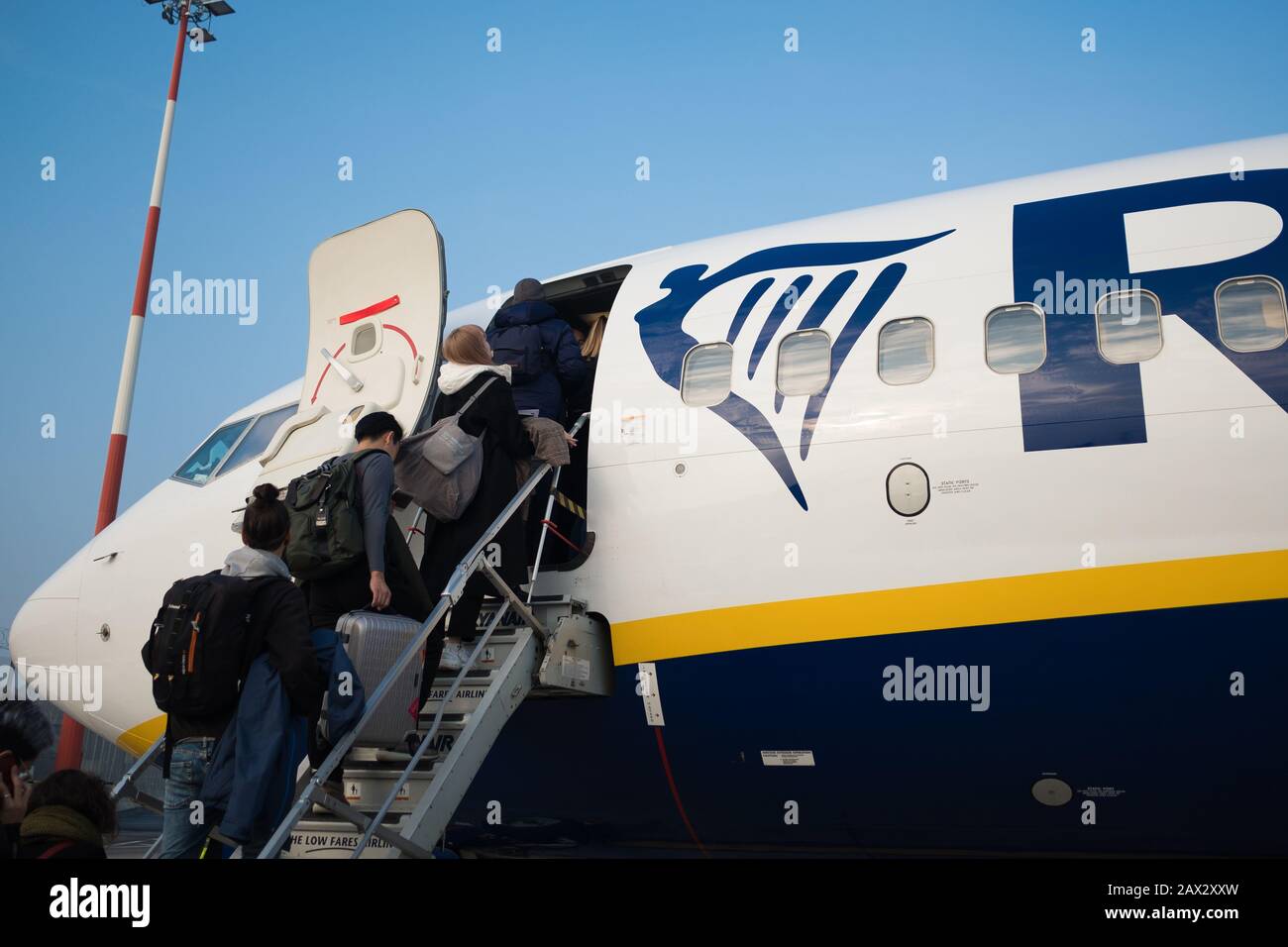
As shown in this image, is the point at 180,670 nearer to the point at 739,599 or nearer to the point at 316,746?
the point at 316,746

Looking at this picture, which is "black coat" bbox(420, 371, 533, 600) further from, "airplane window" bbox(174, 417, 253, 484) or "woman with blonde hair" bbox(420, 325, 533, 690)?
"airplane window" bbox(174, 417, 253, 484)

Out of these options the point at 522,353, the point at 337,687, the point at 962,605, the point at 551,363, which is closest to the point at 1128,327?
the point at 962,605

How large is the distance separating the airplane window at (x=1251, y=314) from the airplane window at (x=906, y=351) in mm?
1546

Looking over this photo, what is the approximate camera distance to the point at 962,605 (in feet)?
19.5

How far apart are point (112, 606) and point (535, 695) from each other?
3.51m

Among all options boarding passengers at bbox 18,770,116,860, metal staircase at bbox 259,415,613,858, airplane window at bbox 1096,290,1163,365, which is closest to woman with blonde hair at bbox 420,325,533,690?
metal staircase at bbox 259,415,613,858

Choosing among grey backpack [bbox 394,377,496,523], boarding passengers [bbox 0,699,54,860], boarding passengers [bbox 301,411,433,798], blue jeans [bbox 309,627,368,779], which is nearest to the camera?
boarding passengers [bbox 0,699,54,860]

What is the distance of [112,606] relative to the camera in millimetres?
8133

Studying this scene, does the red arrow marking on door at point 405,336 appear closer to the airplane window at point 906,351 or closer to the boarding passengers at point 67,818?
the airplane window at point 906,351

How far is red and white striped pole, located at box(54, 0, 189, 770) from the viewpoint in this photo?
1531 centimetres

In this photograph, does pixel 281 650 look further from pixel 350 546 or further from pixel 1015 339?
pixel 1015 339

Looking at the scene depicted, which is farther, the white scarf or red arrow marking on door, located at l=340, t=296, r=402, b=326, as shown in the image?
red arrow marking on door, located at l=340, t=296, r=402, b=326

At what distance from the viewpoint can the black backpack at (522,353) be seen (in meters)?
7.29

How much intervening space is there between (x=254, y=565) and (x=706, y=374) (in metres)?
3.44
